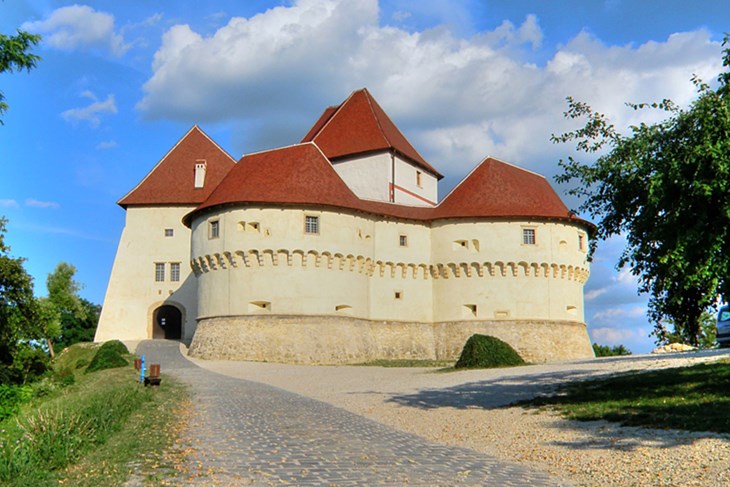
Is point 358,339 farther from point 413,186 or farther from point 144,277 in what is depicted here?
point 144,277

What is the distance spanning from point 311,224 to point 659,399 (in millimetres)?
26699

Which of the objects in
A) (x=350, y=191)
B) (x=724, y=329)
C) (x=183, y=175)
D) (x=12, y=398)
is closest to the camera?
(x=12, y=398)

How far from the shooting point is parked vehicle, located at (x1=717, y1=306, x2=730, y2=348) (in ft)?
110

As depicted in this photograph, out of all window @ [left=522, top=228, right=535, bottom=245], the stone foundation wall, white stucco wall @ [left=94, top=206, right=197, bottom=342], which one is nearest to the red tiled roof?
window @ [left=522, top=228, right=535, bottom=245]

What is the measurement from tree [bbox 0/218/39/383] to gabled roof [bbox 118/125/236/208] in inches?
805

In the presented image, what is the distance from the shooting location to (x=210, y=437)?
41.5 feet

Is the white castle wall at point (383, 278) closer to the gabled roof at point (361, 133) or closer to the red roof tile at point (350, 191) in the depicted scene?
the red roof tile at point (350, 191)

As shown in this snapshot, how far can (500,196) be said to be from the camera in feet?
148

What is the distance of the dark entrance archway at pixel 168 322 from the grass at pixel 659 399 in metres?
38.1

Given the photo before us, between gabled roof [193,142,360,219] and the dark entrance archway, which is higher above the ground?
gabled roof [193,142,360,219]

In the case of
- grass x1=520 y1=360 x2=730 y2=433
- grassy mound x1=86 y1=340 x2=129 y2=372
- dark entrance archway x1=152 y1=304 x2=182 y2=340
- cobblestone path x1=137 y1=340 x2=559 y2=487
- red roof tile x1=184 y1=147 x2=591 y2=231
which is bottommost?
cobblestone path x1=137 y1=340 x2=559 y2=487

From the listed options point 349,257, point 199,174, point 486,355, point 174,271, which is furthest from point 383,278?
point 199,174

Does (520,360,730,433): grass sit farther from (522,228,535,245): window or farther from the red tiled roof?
the red tiled roof

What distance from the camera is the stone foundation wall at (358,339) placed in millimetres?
37812
